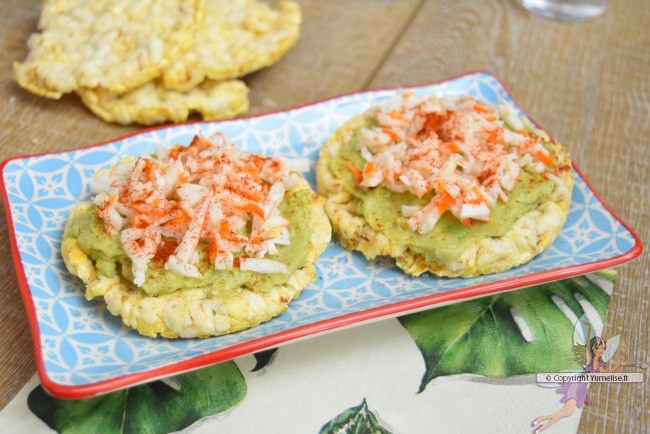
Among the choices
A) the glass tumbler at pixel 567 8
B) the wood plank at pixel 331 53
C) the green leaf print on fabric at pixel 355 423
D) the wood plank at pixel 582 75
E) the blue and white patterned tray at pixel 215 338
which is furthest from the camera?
the glass tumbler at pixel 567 8

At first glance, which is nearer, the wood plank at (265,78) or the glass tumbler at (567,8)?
the wood plank at (265,78)

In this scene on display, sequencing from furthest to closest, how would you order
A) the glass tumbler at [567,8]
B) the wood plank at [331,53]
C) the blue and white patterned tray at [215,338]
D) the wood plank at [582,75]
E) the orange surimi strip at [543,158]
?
the glass tumbler at [567,8], the wood plank at [331,53], the wood plank at [582,75], the orange surimi strip at [543,158], the blue and white patterned tray at [215,338]

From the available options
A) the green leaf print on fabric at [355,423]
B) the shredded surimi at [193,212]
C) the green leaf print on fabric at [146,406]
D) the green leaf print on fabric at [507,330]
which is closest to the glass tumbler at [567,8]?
the green leaf print on fabric at [507,330]

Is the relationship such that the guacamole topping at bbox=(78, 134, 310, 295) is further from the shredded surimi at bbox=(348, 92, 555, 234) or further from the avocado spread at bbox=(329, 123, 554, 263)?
the shredded surimi at bbox=(348, 92, 555, 234)

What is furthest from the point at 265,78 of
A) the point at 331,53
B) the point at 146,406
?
the point at 146,406

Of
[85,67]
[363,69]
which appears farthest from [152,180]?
[363,69]

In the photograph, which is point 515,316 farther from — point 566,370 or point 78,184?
point 78,184

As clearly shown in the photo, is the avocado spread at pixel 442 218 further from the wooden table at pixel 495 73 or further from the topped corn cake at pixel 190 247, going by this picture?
the wooden table at pixel 495 73
